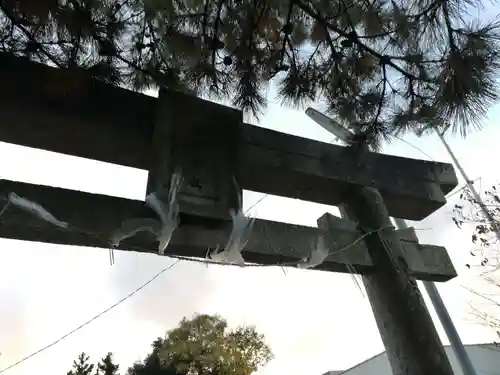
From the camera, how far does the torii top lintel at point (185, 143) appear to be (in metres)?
1.37

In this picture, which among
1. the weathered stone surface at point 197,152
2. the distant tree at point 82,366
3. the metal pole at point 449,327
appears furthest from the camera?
the metal pole at point 449,327

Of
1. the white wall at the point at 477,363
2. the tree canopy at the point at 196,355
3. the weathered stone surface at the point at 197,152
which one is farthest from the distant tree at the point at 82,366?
the white wall at the point at 477,363

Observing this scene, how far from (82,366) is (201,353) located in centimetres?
73

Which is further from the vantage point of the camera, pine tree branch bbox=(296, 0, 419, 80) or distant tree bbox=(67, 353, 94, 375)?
distant tree bbox=(67, 353, 94, 375)

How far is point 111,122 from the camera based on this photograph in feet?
4.78

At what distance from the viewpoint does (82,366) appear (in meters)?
2.61

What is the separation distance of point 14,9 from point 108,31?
0.92ft

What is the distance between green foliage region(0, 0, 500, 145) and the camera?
1436 millimetres

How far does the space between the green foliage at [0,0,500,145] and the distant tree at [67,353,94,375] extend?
1810mm

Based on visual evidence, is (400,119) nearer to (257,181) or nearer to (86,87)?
(257,181)

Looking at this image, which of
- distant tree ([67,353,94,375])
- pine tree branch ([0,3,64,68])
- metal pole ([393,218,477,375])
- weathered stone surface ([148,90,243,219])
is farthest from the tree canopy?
pine tree branch ([0,3,64,68])

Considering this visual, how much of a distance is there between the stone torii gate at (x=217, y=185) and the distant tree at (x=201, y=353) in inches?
64.2

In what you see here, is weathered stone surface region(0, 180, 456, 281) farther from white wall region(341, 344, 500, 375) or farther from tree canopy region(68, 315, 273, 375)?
white wall region(341, 344, 500, 375)

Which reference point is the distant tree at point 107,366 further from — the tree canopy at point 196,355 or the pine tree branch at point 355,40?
the pine tree branch at point 355,40
